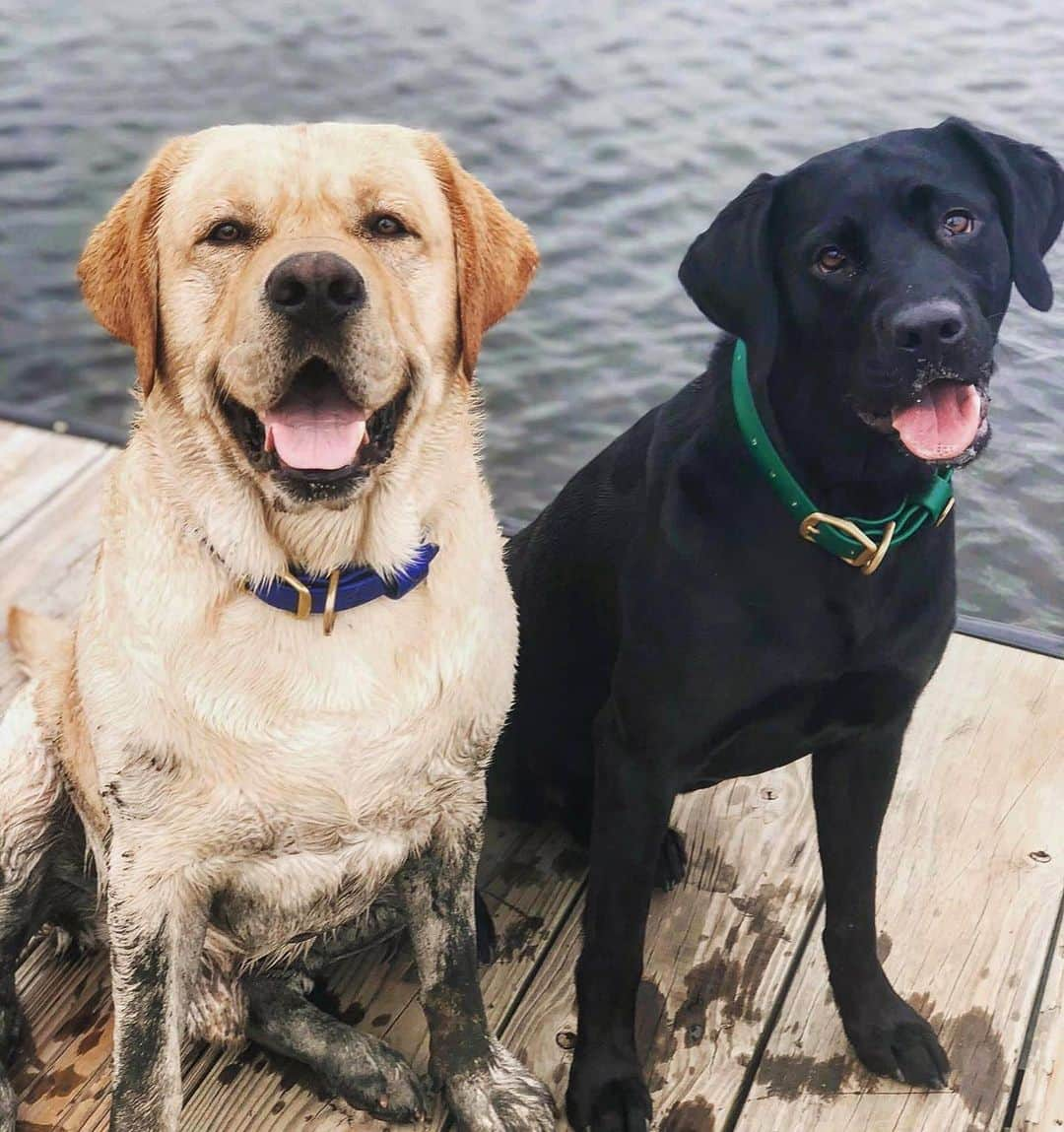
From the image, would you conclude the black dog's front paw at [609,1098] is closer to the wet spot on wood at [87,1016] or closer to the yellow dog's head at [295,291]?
the wet spot on wood at [87,1016]

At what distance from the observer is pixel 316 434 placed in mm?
1845

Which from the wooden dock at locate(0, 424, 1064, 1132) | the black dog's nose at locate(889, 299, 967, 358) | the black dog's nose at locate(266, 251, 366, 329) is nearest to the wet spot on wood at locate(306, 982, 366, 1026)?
the wooden dock at locate(0, 424, 1064, 1132)

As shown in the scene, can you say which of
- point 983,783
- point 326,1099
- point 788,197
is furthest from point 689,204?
point 326,1099

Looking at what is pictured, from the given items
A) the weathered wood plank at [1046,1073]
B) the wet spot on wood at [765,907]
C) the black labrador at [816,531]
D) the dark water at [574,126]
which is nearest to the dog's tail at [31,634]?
the black labrador at [816,531]

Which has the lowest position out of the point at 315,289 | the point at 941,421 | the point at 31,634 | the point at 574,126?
the point at 574,126

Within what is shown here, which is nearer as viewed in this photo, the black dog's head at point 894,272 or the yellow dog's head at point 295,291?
the yellow dog's head at point 295,291

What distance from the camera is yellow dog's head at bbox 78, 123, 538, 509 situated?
5.87ft

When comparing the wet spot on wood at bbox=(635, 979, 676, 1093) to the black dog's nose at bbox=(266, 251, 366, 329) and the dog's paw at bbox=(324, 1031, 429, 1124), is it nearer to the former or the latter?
the dog's paw at bbox=(324, 1031, 429, 1124)

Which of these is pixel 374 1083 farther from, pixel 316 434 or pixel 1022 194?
pixel 1022 194

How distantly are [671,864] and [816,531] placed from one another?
2.86 feet

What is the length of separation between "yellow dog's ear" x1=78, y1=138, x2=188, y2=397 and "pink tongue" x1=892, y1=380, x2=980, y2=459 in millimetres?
1006

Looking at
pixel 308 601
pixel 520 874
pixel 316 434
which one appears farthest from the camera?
pixel 520 874

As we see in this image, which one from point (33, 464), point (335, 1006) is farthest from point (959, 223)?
point (33, 464)

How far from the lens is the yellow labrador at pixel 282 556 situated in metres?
1.85
